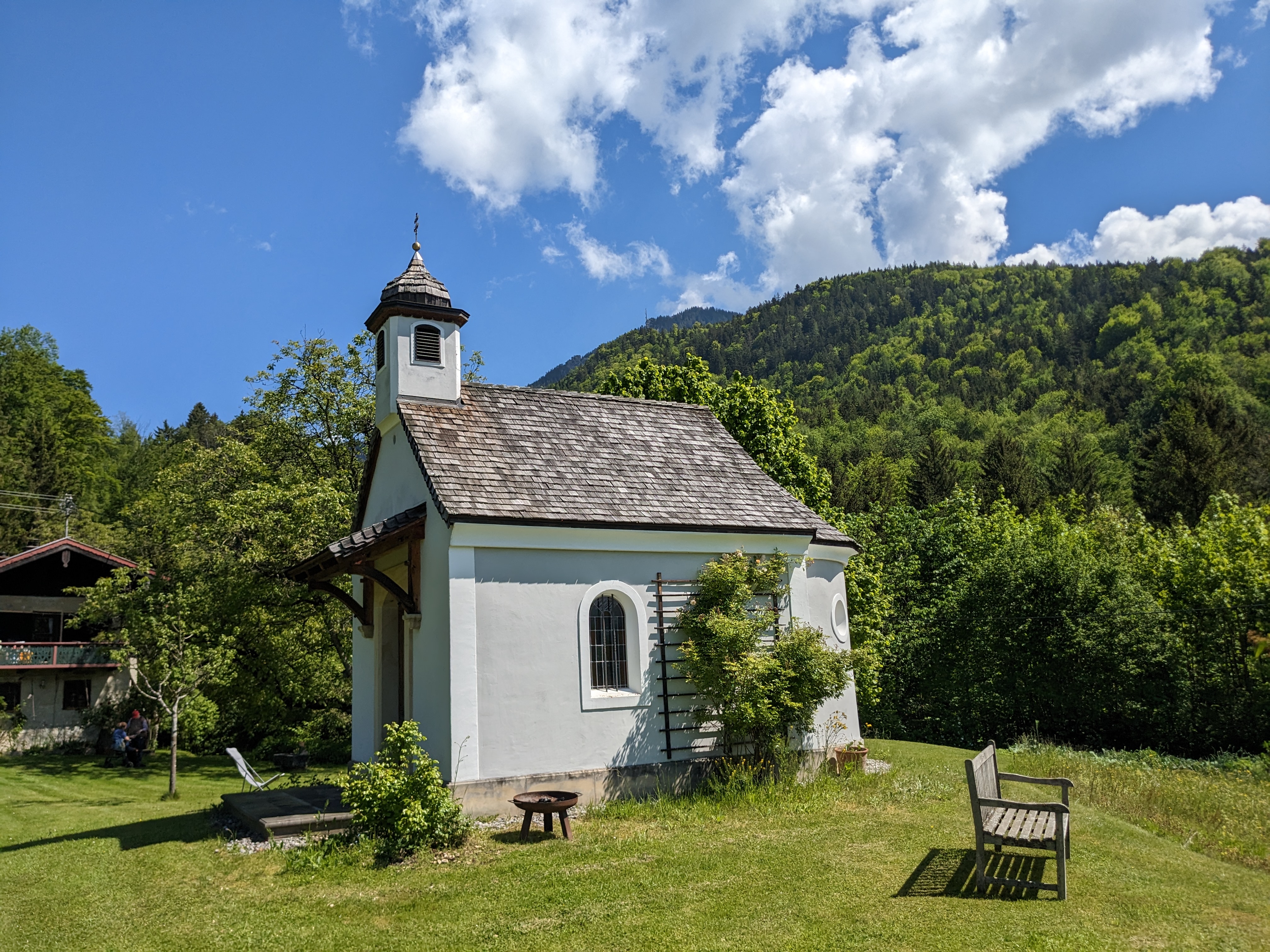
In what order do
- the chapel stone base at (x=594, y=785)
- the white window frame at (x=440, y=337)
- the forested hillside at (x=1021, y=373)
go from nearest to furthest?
the chapel stone base at (x=594, y=785) < the white window frame at (x=440, y=337) < the forested hillside at (x=1021, y=373)

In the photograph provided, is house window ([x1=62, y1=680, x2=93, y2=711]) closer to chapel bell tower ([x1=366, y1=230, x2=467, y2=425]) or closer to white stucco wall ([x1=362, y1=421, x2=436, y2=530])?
white stucco wall ([x1=362, y1=421, x2=436, y2=530])

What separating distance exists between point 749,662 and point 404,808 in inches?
226

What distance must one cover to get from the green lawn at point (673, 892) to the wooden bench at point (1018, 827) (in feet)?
0.84

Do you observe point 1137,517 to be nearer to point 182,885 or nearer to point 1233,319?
point 182,885

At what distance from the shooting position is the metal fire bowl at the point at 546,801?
10.8 metres

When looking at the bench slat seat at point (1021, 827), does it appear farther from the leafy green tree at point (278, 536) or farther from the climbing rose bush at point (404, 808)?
the leafy green tree at point (278, 536)

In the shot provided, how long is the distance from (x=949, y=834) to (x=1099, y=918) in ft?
10.2

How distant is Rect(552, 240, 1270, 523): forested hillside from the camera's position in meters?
48.2

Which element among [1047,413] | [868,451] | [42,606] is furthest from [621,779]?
[1047,413]

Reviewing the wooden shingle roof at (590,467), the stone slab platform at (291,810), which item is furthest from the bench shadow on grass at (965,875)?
the stone slab platform at (291,810)

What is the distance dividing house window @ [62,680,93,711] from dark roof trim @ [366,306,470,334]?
25.5m

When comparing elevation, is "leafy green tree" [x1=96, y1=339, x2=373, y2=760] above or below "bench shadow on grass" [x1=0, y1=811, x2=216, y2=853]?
above

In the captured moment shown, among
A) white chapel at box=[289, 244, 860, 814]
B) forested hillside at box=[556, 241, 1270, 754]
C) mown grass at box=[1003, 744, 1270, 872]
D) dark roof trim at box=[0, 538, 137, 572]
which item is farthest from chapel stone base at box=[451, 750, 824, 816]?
dark roof trim at box=[0, 538, 137, 572]

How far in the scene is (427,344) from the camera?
50.9 ft
